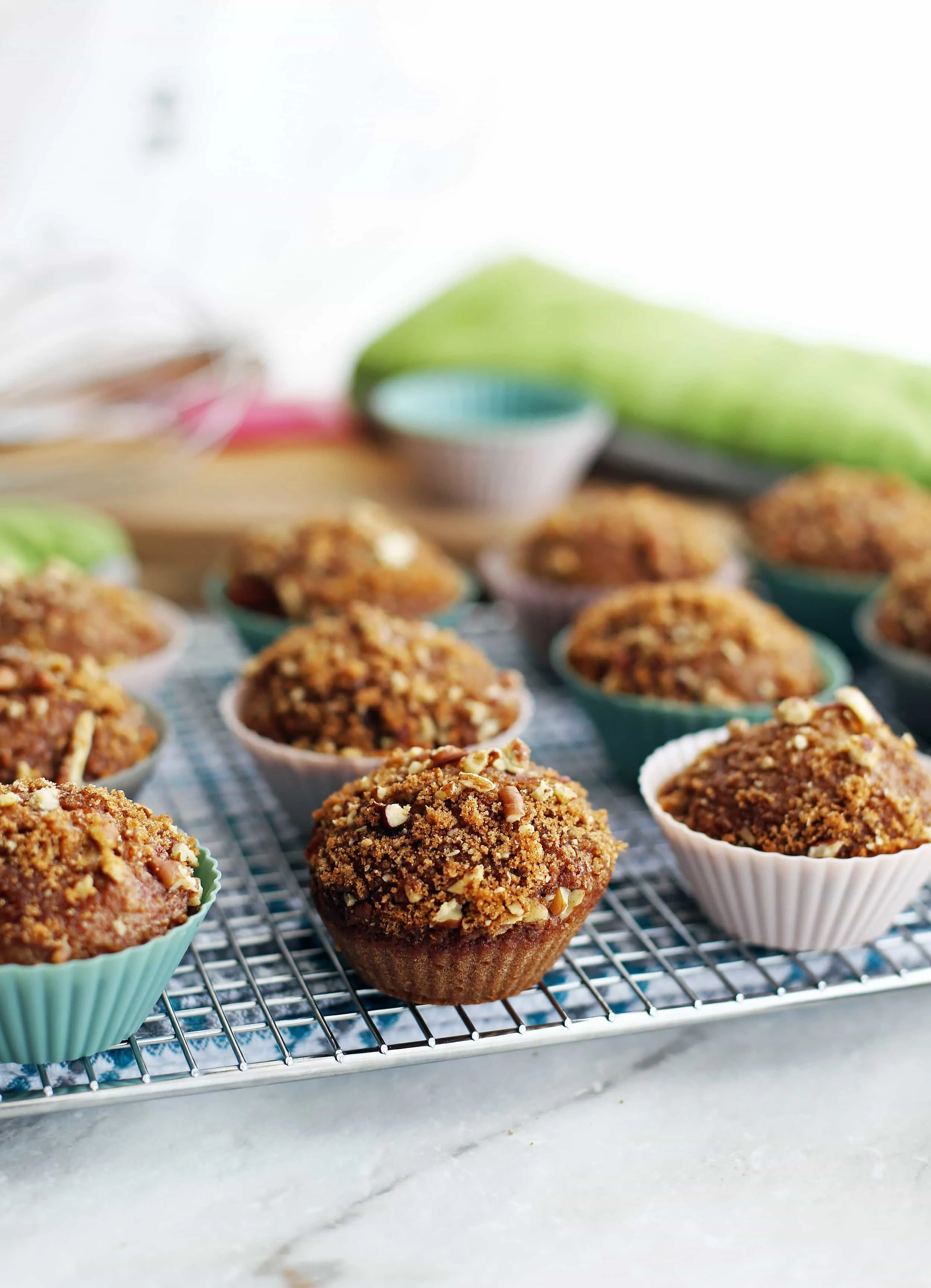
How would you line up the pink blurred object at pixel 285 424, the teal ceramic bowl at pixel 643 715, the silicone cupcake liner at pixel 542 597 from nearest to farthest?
1. the teal ceramic bowl at pixel 643 715
2. the silicone cupcake liner at pixel 542 597
3. the pink blurred object at pixel 285 424

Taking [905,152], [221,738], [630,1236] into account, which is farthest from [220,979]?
[905,152]

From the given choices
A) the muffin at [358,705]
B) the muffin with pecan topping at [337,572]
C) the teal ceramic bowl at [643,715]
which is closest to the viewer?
the muffin at [358,705]

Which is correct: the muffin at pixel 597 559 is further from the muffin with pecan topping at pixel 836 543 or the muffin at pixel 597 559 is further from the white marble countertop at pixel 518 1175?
the white marble countertop at pixel 518 1175

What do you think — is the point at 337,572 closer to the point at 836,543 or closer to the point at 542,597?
the point at 542,597

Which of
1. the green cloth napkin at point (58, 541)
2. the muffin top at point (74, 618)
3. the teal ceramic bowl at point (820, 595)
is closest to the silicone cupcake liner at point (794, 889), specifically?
the muffin top at point (74, 618)

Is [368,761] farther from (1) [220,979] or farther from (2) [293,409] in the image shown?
(2) [293,409]

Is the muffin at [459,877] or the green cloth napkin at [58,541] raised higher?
the muffin at [459,877]

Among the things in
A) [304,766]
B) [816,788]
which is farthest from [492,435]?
[816,788]

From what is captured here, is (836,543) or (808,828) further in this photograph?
(836,543)
